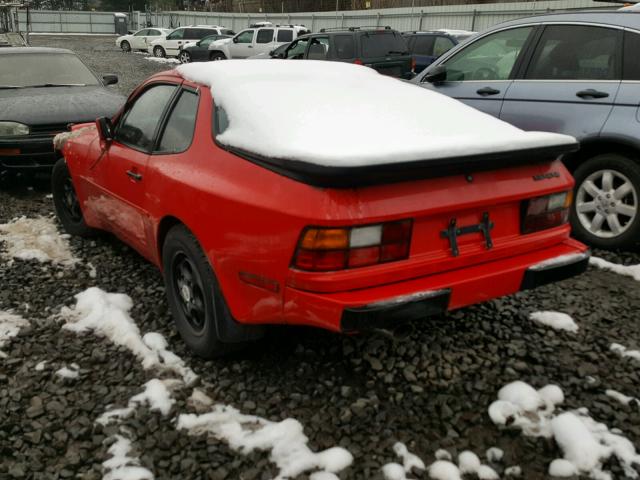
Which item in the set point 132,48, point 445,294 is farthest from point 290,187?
point 132,48

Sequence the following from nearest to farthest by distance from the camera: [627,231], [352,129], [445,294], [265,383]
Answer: [445,294], [352,129], [265,383], [627,231]

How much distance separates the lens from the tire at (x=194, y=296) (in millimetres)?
2977

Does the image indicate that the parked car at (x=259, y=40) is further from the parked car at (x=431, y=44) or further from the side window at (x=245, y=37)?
the parked car at (x=431, y=44)

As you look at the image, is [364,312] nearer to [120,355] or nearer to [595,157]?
[120,355]

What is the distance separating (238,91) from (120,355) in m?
1.58

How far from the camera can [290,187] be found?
2.55 metres

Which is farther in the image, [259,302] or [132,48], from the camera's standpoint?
[132,48]

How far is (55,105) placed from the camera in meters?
6.70

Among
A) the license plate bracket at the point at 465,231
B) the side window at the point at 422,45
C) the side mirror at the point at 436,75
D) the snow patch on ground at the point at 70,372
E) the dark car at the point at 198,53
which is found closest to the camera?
the license plate bracket at the point at 465,231

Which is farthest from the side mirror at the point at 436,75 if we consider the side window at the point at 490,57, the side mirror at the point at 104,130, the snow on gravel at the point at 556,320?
the side mirror at the point at 104,130

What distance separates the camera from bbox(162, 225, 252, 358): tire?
2.98m

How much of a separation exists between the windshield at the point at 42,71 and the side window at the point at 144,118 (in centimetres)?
416

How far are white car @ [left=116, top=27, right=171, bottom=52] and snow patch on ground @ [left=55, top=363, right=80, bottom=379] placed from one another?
3294cm

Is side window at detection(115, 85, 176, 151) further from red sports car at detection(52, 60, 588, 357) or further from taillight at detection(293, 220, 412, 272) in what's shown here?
taillight at detection(293, 220, 412, 272)
